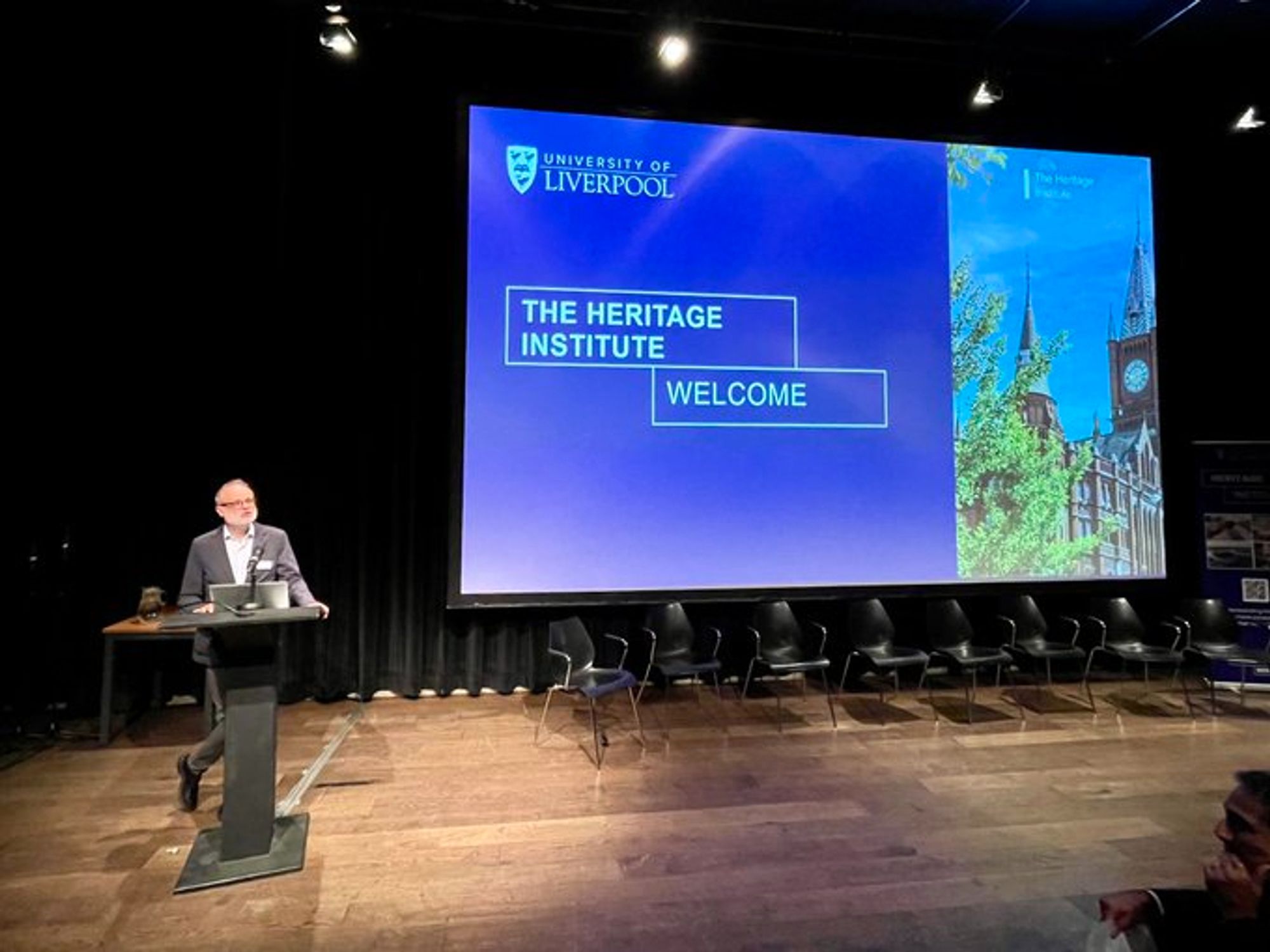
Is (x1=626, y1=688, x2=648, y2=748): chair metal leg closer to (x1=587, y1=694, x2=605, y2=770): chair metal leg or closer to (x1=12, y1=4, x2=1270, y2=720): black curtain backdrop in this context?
(x1=587, y1=694, x2=605, y2=770): chair metal leg

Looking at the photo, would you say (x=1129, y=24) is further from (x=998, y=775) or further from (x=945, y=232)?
(x=998, y=775)

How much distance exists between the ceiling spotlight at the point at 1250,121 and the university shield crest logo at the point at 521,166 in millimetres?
5452

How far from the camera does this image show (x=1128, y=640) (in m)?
5.35

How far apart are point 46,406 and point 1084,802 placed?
646cm

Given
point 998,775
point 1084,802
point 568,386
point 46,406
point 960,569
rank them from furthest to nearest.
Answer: point 960,569 → point 568,386 → point 46,406 → point 998,775 → point 1084,802

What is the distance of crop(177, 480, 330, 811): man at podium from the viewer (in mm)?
3184

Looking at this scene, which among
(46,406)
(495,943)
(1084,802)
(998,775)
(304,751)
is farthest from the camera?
(46,406)

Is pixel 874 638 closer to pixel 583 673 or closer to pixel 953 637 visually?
pixel 953 637

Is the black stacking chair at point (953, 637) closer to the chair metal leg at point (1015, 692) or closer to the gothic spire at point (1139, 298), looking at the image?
the chair metal leg at point (1015, 692)

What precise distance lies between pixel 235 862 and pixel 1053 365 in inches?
240

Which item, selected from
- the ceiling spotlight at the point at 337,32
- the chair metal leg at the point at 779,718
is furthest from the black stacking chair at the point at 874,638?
the ceiling spotlight at the point at 337,32

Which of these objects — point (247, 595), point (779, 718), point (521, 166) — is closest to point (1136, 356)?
point (779, 718)

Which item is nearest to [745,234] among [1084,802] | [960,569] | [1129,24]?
[960,569]

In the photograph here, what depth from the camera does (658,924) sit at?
2.41 metres
